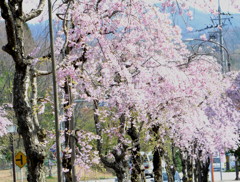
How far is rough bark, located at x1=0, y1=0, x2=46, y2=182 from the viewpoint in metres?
12.4

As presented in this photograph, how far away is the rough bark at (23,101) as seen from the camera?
12.4 m

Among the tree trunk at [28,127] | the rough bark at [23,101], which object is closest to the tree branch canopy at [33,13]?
the rough bark at [23,101]

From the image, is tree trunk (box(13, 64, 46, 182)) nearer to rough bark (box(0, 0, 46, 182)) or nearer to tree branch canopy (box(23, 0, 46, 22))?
rough bark (box(0, 0, 46, 182))

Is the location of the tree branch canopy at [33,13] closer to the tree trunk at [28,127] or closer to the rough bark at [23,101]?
the rough bark at [23,101]

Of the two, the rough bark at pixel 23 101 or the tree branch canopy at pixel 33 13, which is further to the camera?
the tree branch canopy at pixel 33 13

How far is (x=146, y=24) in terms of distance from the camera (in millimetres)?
20719

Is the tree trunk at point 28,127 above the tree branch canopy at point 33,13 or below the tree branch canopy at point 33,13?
below

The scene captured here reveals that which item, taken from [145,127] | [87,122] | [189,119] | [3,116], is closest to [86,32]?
[145,127]

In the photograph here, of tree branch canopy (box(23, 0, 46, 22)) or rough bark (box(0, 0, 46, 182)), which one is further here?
tree branch canopy (box(23, 0, 46, 22))

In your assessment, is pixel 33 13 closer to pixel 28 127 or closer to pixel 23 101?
pixel 23 101

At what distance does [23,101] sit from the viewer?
12.5 meters

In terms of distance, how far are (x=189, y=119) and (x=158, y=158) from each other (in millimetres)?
2227

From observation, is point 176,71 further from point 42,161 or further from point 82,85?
point 42,161

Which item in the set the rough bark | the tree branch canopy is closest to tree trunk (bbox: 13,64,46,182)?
the rough bark
